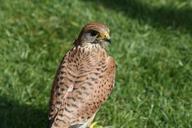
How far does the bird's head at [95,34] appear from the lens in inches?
279

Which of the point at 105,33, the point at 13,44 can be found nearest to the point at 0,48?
the point at 13,44

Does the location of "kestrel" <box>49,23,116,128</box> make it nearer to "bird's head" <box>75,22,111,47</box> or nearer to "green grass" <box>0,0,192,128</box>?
"bird's head" <box>75,22,111,47</box>

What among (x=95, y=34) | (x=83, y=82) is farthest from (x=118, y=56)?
(x=83, y=82)

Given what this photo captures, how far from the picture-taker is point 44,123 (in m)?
7.69

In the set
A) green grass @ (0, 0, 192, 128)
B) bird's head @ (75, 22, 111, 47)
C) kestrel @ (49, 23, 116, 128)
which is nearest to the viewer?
kestrel @ (49, 23, 116, 128)

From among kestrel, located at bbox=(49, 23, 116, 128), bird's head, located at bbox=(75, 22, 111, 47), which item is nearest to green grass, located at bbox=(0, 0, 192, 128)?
kestrel, located at bbox=(49, 23, 116, 128)

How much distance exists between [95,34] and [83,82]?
59cm

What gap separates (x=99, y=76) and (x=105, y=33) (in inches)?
18.1

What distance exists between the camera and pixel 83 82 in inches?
267

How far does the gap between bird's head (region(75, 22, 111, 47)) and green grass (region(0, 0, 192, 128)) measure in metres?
1.06

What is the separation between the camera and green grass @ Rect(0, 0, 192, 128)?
7910mm

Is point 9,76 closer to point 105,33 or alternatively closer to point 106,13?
point 105,33

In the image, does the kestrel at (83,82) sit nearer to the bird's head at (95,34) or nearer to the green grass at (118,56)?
the bird's head at (95,34)

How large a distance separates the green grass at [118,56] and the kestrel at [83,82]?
93cm
